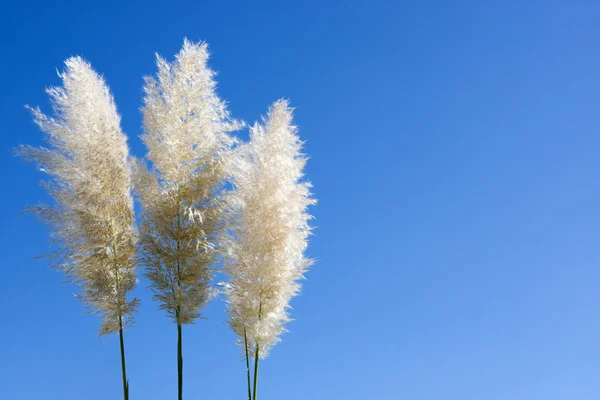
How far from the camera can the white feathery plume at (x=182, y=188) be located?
8.74 metres

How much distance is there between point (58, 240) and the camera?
29.3ft

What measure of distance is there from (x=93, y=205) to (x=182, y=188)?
41.3 inches

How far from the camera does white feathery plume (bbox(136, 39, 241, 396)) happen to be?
874 centimetres

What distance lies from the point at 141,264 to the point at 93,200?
0.93 metres

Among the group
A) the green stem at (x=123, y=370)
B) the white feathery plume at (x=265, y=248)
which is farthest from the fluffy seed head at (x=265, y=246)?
the green stem at (x=123, y=370)

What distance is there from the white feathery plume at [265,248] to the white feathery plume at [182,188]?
12.8 inches

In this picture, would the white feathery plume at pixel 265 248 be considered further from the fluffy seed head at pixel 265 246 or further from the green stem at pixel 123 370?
the green stem at pixel 123 370

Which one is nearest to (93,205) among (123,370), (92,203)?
(92,203)

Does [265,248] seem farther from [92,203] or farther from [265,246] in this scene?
[92,203]

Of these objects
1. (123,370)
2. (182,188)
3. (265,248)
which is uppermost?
(182,188)

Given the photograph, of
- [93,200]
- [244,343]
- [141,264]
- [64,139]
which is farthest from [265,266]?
[64,139]

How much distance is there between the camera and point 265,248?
8.60 meters

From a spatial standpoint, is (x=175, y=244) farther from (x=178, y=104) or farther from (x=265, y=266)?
(x=178, y=104)

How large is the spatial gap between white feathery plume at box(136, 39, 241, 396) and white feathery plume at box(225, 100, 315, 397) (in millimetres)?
326
